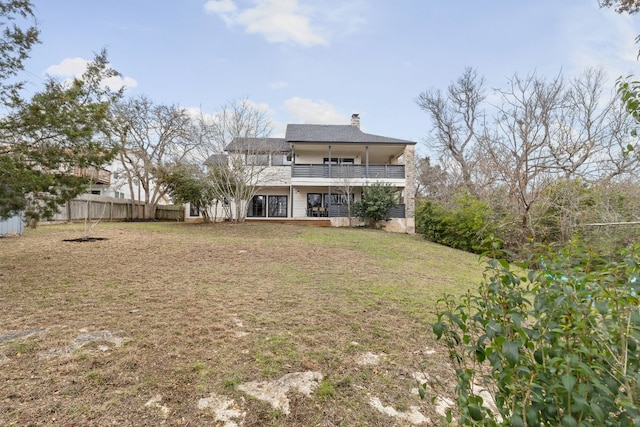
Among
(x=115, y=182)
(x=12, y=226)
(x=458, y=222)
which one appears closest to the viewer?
(x=12, y=226)

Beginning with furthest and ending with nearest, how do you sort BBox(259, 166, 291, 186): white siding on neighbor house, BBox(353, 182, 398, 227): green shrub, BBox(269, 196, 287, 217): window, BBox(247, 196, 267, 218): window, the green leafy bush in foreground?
1. BBox(269, 196, 287, 217): window
2. BBox(247, 196, 267, 218): window
3. BBox(259, 166, 291, 186): white siding on neighbor house
4. BBox(353, 182, 398, 227): green shrub
5. the green leafy bush in foreground

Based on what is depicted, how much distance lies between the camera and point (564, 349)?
1163mm

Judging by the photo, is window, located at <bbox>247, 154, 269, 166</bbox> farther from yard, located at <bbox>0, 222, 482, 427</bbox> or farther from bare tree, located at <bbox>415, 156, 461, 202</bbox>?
bare tree, located at <bbox>415, 156, 461, 202</bbox>

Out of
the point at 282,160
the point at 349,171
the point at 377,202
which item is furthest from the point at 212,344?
the point at 282,160

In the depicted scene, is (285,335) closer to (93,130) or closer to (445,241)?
(93,130)

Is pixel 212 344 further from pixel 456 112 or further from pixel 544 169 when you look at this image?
pixel 456 112

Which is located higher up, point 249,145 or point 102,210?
point 249,145

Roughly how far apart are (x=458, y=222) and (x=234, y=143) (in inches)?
450

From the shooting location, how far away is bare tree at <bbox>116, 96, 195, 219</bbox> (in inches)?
788

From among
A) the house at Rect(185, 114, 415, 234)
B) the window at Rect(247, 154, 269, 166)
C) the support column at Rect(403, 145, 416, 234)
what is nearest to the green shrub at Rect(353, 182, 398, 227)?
the house at Rect(185, 114, 415, 234)

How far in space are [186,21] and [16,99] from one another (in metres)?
8.09

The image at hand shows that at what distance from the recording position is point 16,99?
5082 millimetres

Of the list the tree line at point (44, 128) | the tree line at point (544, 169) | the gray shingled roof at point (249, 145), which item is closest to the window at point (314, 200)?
the gray shingled roof at point (249, 145)

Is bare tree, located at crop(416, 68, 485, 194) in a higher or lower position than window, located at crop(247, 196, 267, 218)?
higher
